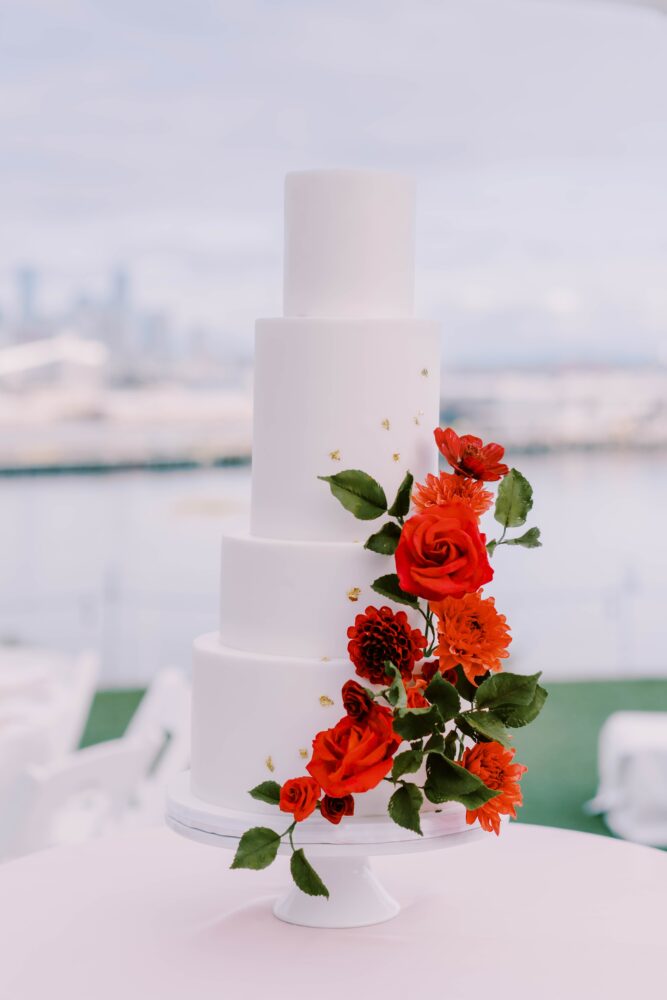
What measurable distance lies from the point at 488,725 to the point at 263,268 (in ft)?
31.7

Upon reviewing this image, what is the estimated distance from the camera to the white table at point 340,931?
156cm

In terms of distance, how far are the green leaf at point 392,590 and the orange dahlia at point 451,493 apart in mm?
97

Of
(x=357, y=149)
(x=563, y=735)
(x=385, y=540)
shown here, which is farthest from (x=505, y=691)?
(x=357, y=149)

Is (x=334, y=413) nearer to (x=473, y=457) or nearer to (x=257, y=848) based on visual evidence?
(x=473, y=457)

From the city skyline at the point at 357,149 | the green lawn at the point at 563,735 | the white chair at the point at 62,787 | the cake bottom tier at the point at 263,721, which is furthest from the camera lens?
the city skyline at the point at 357,149

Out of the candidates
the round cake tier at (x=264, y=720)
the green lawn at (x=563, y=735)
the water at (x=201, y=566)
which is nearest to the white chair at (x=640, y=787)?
the green lawn at (x=563, y=735)

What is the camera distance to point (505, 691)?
1675 millimetres

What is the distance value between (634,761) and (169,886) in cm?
415

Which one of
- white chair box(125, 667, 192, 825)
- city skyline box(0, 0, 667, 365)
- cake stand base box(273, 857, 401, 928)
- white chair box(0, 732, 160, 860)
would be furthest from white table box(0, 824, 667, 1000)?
city skyline box(0, 0, 667, 365)

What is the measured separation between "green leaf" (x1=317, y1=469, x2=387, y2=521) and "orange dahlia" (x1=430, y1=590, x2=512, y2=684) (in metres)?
0.17

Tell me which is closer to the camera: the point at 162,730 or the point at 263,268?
the point at 162,730

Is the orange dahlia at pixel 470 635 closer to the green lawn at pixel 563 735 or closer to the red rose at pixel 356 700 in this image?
the red rose at pixel 356 700

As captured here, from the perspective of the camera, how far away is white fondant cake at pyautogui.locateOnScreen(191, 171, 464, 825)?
179 cm

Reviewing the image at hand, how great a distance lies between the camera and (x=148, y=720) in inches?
171
